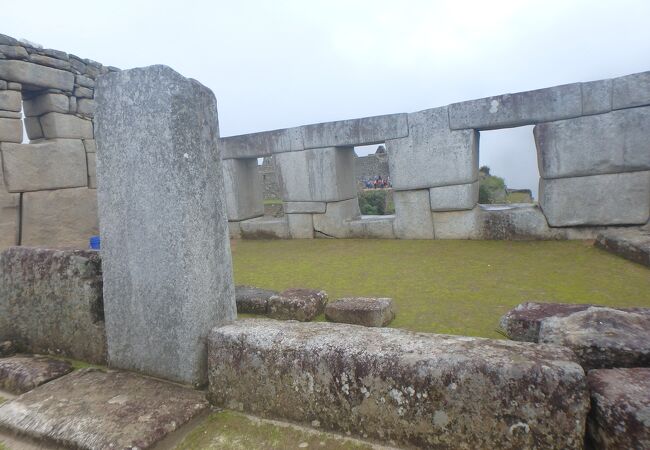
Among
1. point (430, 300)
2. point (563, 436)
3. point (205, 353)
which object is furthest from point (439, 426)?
point (430, 300)

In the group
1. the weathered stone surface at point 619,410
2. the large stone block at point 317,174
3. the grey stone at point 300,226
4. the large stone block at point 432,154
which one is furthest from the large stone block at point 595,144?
the weathered stone surface at point 619,410

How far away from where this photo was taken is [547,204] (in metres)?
5.53

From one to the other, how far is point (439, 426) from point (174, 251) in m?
1.53

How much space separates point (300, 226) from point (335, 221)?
0.78 metres

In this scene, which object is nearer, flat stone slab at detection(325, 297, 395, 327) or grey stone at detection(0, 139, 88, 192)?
flat stone slab at detection(325, 297, 395, 327)

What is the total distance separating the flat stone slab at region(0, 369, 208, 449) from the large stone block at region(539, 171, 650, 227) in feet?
17.3

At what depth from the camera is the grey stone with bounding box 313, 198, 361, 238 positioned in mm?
7235

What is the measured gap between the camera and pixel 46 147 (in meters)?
5.42

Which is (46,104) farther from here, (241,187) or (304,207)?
(304,207)

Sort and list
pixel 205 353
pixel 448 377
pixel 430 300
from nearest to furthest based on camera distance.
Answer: pixel 448 377, pixel 205 353, pixel 430 300

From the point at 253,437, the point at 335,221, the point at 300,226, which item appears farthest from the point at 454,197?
the point at 253,437

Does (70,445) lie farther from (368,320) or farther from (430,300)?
(430,300)

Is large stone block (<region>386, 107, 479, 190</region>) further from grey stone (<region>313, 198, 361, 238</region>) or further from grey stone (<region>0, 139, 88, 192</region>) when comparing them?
grey stone (<region>0, 139, 88, 192</region>)

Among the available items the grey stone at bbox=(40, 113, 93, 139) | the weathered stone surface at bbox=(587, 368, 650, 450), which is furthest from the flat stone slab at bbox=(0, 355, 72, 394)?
the grey stone at bbox=(40, 113, 93, 139)
